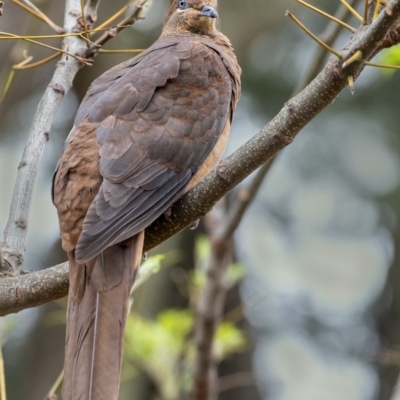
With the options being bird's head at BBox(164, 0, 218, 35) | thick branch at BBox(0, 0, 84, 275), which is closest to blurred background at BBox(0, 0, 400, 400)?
bird's head at BBox(164, 0, 218, 35)

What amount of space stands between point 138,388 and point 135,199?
4.58 m

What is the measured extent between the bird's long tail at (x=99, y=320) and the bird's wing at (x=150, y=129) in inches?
6.9

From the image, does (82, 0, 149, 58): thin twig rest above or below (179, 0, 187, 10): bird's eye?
above

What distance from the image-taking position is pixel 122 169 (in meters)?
3.72

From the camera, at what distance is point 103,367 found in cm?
327

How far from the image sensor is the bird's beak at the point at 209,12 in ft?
16.8

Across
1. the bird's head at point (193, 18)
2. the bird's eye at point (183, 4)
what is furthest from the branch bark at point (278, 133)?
the bird's eye at point (183, 4)

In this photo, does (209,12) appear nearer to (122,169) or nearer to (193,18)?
(193,18)

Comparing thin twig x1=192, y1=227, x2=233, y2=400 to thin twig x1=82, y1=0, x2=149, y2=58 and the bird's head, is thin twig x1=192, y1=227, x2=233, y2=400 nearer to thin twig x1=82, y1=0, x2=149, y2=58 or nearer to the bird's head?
thin twig x1=82, y1=0, x2=149, y2=58

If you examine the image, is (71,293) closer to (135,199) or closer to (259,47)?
(135,199)

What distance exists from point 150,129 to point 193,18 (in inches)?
62.1

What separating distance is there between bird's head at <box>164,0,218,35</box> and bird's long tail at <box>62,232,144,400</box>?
2153 millimetres

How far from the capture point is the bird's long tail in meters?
3.22

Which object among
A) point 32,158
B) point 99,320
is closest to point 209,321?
point 99,320
